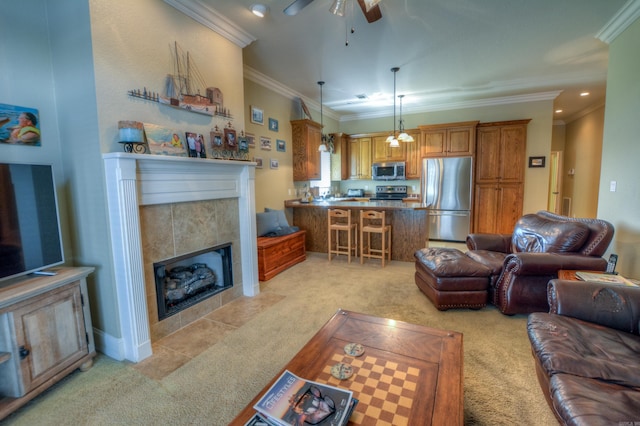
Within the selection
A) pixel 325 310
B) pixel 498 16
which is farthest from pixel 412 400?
pixel 498 16

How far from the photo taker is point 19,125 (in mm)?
2027

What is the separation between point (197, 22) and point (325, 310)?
303 cm

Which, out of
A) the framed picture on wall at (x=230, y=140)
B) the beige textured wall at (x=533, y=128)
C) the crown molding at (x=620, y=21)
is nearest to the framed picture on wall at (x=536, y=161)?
the beige textured wall at (x=533, y=128)

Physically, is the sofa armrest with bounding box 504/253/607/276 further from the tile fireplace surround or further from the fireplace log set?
the fireplace log set

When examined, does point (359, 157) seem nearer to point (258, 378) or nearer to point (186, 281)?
point (186, 281)

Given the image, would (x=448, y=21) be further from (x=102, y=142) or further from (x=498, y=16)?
(x=102, y=142)

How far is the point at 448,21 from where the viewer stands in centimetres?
302

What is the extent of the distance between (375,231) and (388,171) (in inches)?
105

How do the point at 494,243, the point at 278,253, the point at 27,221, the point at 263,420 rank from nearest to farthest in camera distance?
1. the point at 263,420
2. the point at 27,221
3. the point at 494,243
4. the point at 278,253

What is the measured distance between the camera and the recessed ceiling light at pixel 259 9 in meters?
2.63

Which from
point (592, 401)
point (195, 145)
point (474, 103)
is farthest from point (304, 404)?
point (474, 103)

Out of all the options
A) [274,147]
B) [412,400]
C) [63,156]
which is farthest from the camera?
[274,147]

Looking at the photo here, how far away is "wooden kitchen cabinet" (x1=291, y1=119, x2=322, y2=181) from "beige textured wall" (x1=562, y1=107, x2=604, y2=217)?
5.62m

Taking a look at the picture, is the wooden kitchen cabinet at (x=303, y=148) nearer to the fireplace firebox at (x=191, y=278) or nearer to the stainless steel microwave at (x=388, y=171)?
the stainless steel microwave at (x=388, y=171)
